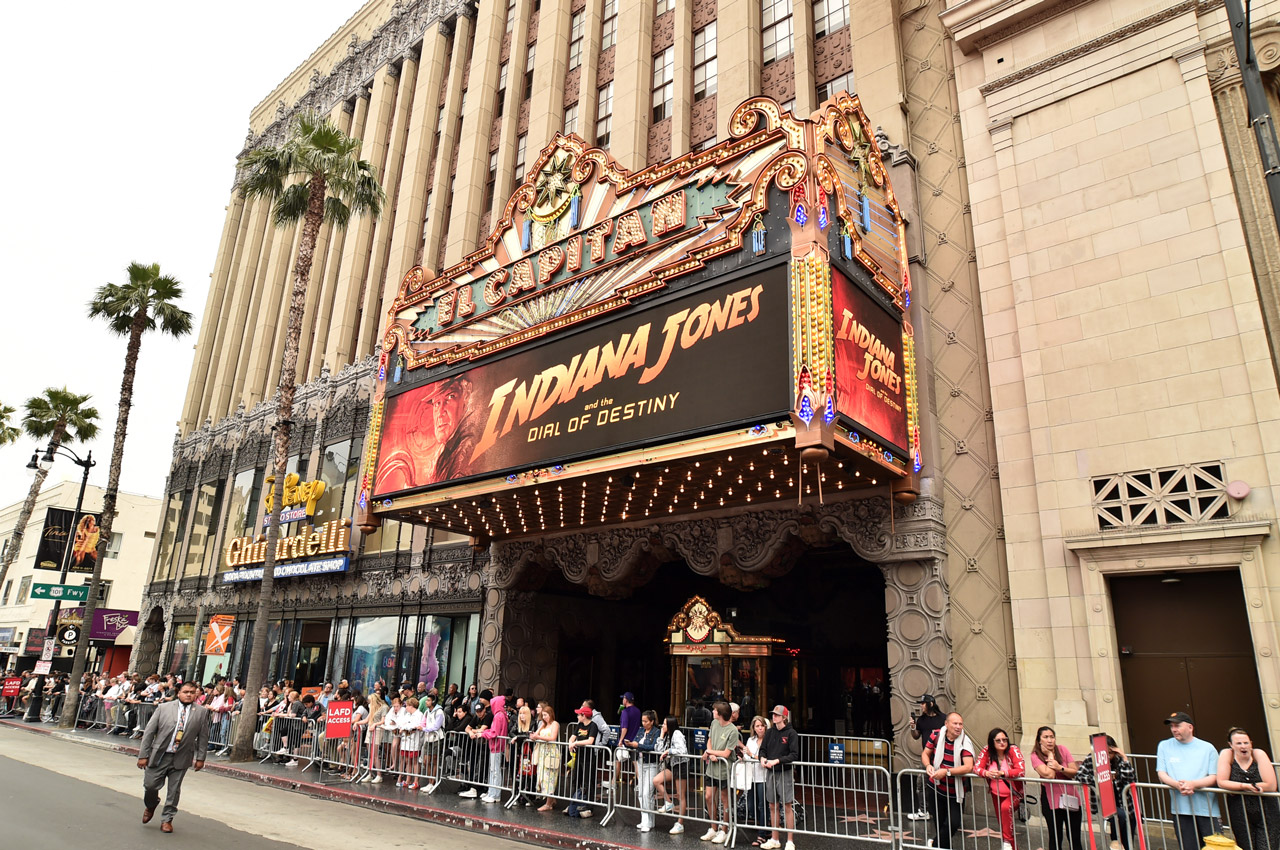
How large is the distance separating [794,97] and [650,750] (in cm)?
1692

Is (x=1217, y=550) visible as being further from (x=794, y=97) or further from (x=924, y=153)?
(x=794, y=97)

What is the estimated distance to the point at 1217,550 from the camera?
11930 mm

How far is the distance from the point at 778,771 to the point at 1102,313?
975 cm

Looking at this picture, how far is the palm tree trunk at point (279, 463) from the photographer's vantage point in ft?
63.8

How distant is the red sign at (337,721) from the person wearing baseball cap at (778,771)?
393 inches

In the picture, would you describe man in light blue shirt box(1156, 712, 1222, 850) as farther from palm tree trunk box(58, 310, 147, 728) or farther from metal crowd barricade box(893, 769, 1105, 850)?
palm tree trunk box(58, 310, 147, 728)

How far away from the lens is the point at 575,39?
28.6m

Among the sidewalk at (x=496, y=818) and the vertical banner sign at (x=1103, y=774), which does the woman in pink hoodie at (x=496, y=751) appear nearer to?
the sidewalk at (x=496, y=818)

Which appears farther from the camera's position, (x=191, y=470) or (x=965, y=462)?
(x=191, y=470)

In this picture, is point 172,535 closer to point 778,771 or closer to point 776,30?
point 776,30

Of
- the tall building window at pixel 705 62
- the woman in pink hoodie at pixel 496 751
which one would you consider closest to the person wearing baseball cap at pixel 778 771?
the woman in pink hoodie at pixel 496 751

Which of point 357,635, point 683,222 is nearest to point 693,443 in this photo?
point 683,222

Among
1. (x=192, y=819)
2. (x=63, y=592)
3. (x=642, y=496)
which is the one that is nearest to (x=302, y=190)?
(x=642, y=496)

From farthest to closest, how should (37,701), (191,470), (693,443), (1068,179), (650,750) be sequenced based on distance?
(191,470), (37,701), (1068,179), (693,443), (650,750)
